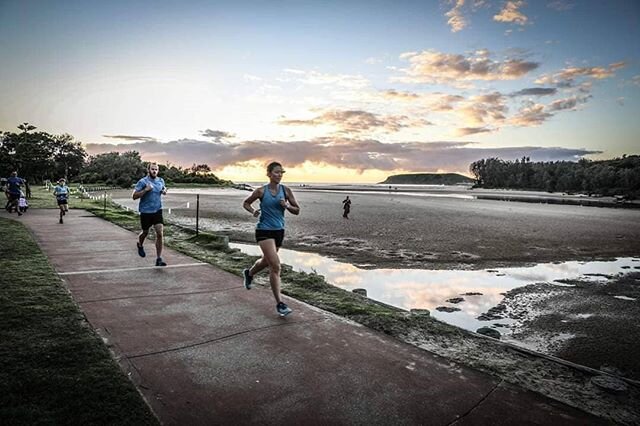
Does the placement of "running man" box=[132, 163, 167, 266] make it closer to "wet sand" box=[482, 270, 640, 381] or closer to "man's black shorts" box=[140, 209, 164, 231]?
"man's black shorts" box=[140, 209, 164, 231]

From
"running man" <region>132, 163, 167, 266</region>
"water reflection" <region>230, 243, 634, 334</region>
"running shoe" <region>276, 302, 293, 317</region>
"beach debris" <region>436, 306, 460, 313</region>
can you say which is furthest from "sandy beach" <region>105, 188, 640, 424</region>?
"running man" <region>132, 163, 167, 266</region>

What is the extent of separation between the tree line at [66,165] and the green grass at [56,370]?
36.8 metres

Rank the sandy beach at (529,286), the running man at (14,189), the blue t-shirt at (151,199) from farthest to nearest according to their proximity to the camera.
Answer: the running man at (14,189) → the blue t-shirt at (151,199) → the sandy beach at (529,286)

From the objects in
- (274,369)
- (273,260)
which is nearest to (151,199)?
(273,260)

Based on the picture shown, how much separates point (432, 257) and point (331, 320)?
8.93 meters

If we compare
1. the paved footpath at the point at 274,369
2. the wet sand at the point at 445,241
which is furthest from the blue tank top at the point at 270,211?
the wet sand at the point at 445,241

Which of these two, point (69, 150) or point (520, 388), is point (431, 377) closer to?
point (520, 388)

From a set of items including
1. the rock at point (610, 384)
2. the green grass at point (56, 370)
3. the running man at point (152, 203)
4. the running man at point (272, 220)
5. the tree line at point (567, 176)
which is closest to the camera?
the green grass at point (56, 370)

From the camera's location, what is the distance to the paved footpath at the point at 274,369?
9.41ft

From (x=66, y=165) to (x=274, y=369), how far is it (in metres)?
106

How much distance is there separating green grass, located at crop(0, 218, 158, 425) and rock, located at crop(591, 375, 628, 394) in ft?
12.3

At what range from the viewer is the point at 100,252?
8547mm

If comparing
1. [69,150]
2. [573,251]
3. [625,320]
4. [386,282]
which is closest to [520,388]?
[625,320]

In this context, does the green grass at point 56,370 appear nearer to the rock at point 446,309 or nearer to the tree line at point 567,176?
the rock at point 446,309
